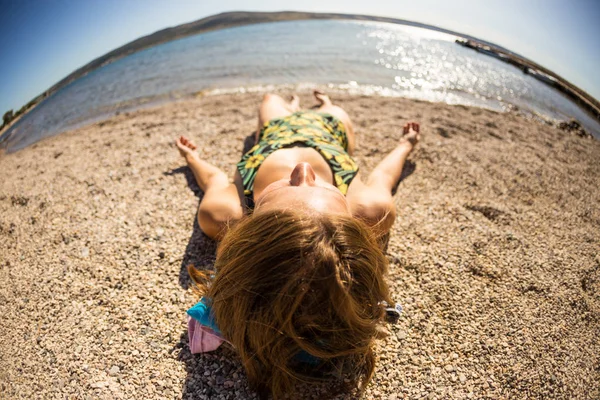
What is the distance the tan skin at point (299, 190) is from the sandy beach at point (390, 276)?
359 mm

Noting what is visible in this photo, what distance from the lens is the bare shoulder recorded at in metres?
2.55

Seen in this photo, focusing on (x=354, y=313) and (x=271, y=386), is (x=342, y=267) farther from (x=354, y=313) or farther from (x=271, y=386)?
(x=271, y=386)

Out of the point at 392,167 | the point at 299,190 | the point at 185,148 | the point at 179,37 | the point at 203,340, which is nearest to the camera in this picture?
the point at 299,190

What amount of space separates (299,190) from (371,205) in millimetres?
983

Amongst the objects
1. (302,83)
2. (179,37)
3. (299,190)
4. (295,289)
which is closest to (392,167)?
(299,190)

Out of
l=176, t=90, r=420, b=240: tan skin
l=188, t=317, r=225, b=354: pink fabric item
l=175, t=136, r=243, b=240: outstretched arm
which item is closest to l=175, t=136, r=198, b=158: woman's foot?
l=176, t=90, r=420, b=240: tan skin

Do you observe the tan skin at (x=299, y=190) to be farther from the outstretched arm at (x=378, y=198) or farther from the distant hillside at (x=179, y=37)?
the distant hillside at (x=179, y=37)

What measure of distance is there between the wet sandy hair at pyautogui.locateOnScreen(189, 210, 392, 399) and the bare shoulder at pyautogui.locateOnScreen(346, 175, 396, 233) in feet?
2.54

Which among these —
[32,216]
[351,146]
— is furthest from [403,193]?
[32,216]

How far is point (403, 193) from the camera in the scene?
376 centimetres

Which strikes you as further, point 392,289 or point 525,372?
point 392,289

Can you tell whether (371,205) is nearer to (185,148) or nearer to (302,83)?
(185,148)

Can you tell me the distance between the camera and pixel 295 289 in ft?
4.62

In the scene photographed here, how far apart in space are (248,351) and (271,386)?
1.12 feet
